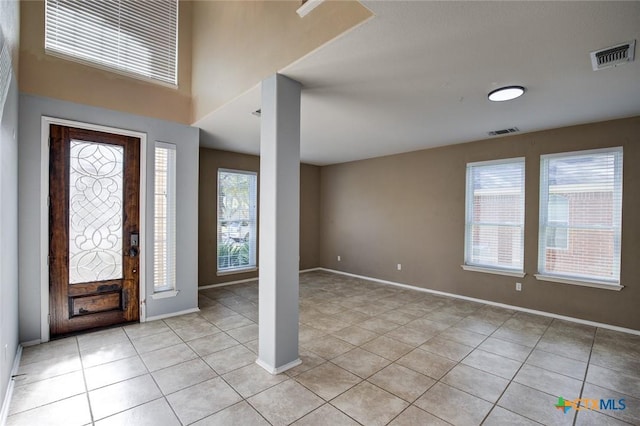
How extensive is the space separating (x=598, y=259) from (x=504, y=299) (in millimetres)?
1278

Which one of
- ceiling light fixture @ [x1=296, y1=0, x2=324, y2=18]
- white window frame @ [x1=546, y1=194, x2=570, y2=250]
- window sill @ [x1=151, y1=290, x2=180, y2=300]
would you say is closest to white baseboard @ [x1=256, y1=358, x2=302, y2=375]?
window sill @ [x1=151, y1=290, x2=180, y2=300]

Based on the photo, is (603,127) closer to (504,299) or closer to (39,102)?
(504,299)

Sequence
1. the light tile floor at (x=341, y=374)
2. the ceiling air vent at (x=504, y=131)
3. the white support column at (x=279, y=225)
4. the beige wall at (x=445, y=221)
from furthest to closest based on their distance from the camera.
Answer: the ceiling air vent at (x=504, y=131) < the beige wall at (x=445, y=221) < the white support column at (x=279, y=225) < the light tile floor at (x=341, y=374)

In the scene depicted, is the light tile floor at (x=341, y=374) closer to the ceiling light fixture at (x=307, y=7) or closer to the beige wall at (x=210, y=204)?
the beige wall at (x=210, y=204)

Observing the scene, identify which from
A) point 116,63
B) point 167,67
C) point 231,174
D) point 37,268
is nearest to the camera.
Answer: point 37,268

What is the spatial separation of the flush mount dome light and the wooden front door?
4.14 m

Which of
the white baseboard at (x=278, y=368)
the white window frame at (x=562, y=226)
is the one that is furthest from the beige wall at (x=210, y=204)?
the white window frame at (x=562, y=226)

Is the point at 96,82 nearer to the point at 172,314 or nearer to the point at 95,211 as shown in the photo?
the point at 95,211

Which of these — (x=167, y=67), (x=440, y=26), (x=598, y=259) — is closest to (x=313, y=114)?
(x=440, y=26)

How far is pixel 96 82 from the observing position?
11.3ft

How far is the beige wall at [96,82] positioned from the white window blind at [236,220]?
188 cm

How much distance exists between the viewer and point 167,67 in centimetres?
399

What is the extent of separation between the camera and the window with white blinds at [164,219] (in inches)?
152

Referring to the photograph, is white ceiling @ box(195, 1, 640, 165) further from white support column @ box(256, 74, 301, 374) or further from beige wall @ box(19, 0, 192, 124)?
beige wall @ box(19, 0, 192, 124)
